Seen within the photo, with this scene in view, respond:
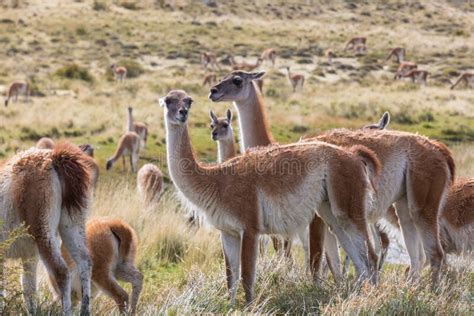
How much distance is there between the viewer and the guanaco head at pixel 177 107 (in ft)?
21.3

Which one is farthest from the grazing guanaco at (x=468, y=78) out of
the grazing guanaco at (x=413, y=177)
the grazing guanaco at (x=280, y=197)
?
the grazing guanaco at (x=280, y=197)

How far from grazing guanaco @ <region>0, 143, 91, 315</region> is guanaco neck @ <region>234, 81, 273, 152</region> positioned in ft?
10.7

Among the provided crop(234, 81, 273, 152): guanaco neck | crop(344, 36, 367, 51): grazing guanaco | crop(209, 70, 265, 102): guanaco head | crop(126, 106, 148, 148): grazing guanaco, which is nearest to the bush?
crop(126, 106, 148, 148): grazing guanaco

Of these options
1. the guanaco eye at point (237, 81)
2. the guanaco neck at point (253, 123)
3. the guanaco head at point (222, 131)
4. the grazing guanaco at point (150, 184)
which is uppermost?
the guanaco eye at point (237, 81)

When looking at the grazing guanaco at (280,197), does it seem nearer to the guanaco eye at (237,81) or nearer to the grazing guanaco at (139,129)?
the guanaco eye at (237,81)

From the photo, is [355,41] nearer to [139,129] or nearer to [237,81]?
[139,129]

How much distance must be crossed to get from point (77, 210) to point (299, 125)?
51.7 ft

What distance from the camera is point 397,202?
730 centimetres

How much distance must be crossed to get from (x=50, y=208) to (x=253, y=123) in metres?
3.75

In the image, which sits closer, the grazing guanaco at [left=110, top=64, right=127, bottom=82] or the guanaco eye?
the guanaco eye

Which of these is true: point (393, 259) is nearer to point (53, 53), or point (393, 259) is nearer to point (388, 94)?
point (388, 94)

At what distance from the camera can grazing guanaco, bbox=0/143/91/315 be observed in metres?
5.20

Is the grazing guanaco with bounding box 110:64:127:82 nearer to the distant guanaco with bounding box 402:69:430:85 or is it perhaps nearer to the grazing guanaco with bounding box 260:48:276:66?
the grazing guanaco with bounding box 260:48:276:66

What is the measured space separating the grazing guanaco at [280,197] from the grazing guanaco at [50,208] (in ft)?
3.88
